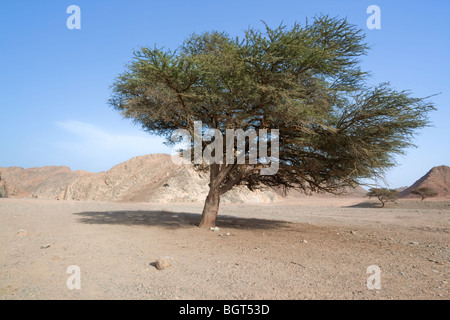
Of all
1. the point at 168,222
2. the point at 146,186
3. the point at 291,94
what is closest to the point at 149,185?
the point at 146,186

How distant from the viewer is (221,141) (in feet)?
31.3

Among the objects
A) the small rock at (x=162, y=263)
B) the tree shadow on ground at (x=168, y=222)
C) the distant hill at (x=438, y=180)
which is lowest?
the tree shadow on ground at (x=168, y=222)

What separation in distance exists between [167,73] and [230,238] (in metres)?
4.89

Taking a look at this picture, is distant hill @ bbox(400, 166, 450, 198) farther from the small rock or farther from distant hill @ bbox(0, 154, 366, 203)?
the small rock

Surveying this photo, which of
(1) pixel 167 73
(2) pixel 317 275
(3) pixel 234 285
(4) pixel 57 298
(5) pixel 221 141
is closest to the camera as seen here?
(4) pixel 57 298

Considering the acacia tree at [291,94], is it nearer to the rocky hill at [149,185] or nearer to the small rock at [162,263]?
the small rock at [162,263]

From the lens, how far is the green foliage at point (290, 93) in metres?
7.25

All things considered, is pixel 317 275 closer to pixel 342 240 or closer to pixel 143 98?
pixel 342 240

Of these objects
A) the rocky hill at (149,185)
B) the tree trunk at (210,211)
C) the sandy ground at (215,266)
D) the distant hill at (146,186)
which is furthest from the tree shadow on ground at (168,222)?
the rocky hill at (149,185)

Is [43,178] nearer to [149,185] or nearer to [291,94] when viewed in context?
[149,185]

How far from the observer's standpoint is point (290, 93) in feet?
23.9

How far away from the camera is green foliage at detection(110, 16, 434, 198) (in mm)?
7250

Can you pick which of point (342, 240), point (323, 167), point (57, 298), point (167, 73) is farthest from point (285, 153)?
point (57, 298)

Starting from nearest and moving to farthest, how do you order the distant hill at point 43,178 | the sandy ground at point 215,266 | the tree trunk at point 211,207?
the sandy ground at point 215,266, the tree trunk at point 211,207, the distant hill at point 43,178
